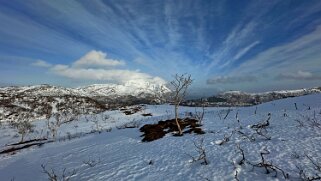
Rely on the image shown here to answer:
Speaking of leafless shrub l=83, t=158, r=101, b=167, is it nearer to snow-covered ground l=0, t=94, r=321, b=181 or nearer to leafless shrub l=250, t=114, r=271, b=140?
snow-covered ground l=0, t=94, r=321, b=181

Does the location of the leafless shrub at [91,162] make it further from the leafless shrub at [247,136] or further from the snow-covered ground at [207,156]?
the leafless shrub at [247,136]

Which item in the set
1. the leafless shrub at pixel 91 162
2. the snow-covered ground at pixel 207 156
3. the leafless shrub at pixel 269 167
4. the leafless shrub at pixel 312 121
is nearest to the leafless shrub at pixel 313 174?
the snow-covered ground at pixel 207 156

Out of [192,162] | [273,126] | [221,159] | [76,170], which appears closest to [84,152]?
[76,170]

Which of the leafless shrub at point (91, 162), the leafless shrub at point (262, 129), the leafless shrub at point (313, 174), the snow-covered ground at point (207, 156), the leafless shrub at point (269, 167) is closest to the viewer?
the leafless shrub at point (313, 174)

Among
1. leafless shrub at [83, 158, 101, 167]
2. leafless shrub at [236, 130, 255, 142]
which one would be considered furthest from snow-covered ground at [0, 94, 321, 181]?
leafless shrub at [236, 130, 255, 142]

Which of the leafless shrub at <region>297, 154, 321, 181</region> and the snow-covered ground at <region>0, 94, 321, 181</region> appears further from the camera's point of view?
the snow-covered ground at <region>0, 94, 321, 181</region>

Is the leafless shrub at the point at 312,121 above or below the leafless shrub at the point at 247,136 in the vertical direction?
above

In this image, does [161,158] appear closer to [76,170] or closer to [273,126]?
[76,170]

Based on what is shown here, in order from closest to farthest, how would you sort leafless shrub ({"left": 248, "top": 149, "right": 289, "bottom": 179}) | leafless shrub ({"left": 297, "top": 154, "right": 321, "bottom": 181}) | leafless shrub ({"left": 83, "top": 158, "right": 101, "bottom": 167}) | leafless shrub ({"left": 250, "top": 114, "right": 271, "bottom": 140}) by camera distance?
leafless shrub ({"left": 297, "top": 154, "right": 321, "bottom": 181}) < leafless shrub ({"left": 248, "top": 149, "right": 289, "bottom": 179}) < leafless shrub ({"left": 250, "top": 114, "right": 271, "bottom": 140}) < leafless shrub ({"left": 83, "top": 158, "right": 101, "bottom": 167})

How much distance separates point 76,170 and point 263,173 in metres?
13.4

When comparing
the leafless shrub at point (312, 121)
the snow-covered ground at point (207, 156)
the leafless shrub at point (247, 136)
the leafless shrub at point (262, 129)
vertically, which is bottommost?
A: the snow-covered ground at point (207, 156)

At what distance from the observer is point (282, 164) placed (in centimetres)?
1244

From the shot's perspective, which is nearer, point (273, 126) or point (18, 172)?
point (273, 126)

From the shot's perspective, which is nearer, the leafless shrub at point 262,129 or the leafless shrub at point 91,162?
the leafless shrub at point 262,129
